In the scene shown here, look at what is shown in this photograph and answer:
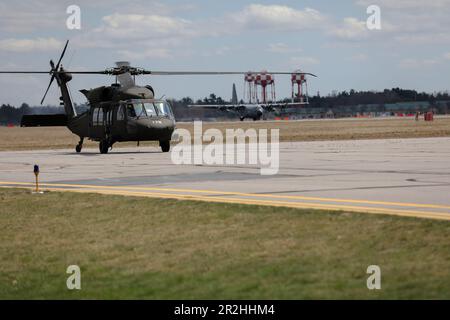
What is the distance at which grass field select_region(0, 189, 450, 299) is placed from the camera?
9.91 metres

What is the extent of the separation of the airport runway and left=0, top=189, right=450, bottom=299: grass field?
169cm

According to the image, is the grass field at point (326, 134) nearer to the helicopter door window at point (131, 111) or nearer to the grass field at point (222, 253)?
the helicopter door window at point (131, 111)

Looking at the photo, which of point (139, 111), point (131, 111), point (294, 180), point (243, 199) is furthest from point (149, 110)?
point (243, 199)

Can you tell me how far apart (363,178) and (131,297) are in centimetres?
1329

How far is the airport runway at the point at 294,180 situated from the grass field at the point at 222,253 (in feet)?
5.54

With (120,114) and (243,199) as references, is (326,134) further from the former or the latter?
(243,199)

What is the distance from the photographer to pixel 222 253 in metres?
11.9

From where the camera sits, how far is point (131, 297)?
9.81 meters

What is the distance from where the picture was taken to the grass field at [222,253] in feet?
32.5

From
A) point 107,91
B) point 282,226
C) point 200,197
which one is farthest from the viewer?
point 107,91

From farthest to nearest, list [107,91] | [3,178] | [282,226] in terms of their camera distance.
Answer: [107,91], [3,178], [282,226]

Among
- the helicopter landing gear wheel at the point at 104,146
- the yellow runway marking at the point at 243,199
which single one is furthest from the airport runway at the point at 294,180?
the helicopter landing gear wheel at the point at 104,146
